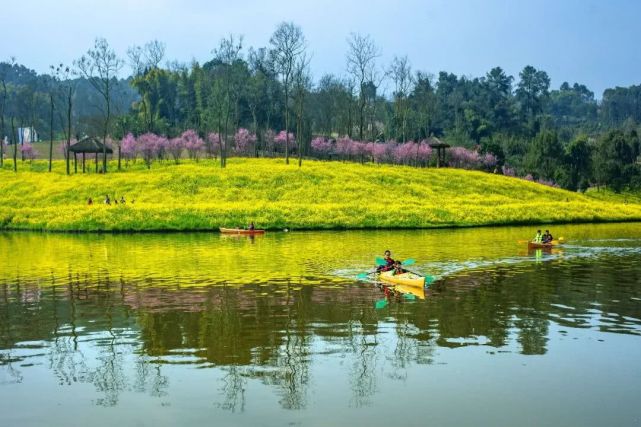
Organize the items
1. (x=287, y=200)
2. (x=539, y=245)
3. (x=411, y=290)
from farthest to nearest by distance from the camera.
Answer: (x=287, y=200)
(x=539, y=245)
(x=411, y=290)

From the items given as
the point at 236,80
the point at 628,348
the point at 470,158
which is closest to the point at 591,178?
the point at 470,158

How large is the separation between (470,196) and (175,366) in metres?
65.5

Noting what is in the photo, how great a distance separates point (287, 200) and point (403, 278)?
140ft

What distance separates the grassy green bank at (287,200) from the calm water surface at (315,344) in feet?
78.4

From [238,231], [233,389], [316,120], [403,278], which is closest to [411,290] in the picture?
[403,278]

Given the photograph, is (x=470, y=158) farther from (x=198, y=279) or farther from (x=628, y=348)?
(x=628, y=348)

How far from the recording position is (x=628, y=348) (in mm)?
18266

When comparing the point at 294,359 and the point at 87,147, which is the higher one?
the point at 87,147

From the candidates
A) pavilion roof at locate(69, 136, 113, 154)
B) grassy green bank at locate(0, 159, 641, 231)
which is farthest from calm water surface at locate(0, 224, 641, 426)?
pavilion roof at locate(69, 136, 113, 154)

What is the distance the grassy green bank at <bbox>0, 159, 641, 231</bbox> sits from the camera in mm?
61500

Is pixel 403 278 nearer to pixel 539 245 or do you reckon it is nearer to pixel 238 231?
pixel 539 245

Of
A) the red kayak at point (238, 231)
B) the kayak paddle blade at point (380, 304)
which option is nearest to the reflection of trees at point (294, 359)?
the kayak paddle blade at point (380, 304)

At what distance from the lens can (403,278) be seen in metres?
29.0

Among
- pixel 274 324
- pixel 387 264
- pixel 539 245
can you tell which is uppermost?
pixel 387 264
